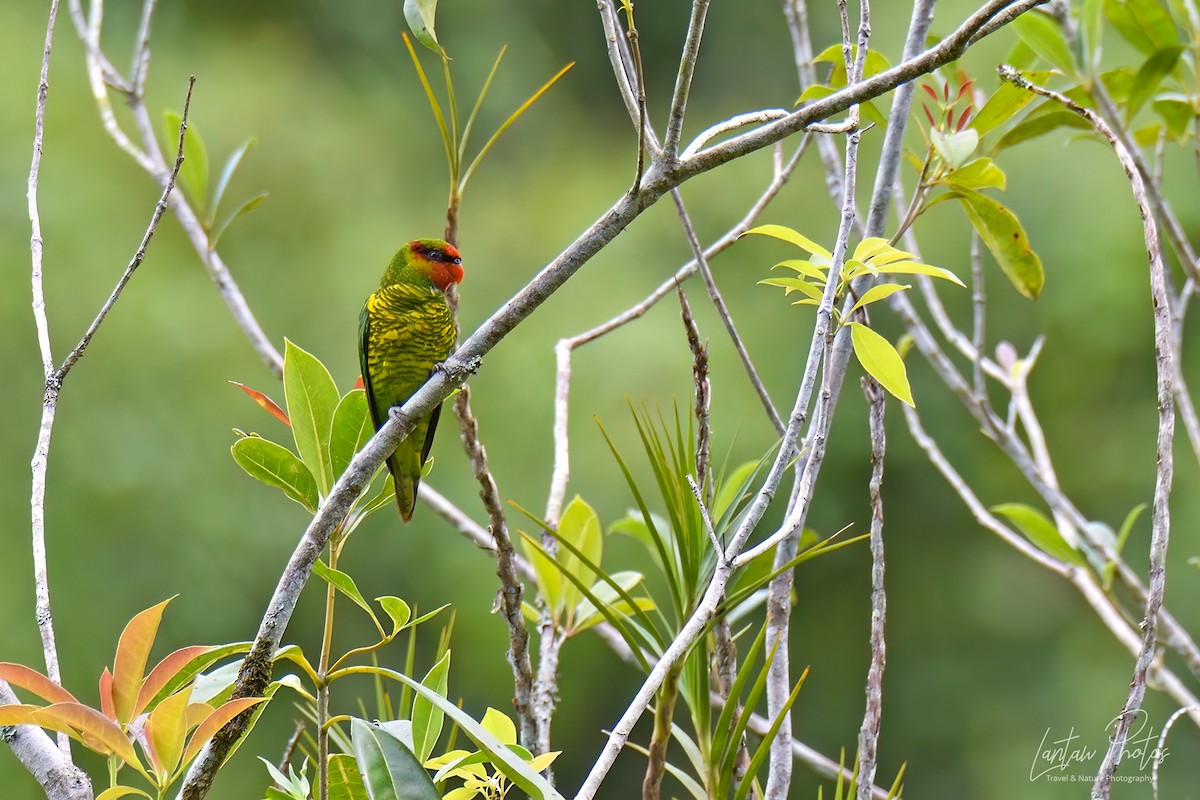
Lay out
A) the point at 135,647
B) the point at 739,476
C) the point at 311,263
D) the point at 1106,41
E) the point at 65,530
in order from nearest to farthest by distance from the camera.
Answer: the point at 135,647, the point at 739,476, the point at 1106,41, the point at 65,530, the point at 311,263

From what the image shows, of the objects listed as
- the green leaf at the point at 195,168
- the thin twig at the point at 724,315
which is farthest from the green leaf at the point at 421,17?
the green leaf at the point at 195,168

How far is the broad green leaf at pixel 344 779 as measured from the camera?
868 mm

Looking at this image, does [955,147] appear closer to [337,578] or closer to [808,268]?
[808,268]

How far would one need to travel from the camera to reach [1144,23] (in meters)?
1.53

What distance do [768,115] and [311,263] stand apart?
3.46 metres

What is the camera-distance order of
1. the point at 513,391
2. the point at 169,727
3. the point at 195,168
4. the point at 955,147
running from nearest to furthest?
1. the point at 169,727
2. the point at 955,147
3. the point at 195,168
4. the point at 513,391

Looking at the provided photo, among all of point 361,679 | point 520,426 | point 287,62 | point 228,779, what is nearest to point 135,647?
point 520,426

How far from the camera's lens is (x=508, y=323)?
836 millimetres

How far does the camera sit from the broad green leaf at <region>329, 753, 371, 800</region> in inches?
34.2

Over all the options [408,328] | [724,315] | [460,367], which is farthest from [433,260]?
[460,367]

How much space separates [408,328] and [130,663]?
1269 mm

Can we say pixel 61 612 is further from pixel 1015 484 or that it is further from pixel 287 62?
pixel 1015 484

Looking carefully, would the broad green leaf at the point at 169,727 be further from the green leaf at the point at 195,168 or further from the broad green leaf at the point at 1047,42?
the broad green leaf at the point at 1047,42

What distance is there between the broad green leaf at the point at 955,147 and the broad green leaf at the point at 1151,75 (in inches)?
21.5
